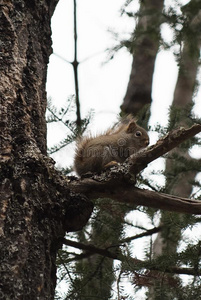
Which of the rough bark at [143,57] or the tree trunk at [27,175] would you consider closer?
the tree trunk at [27,175]

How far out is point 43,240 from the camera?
166 centimetres

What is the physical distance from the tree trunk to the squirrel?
86 centimetres

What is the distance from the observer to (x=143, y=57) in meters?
4.36

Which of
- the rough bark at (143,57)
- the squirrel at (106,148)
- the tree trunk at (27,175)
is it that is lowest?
the tree trunk at (27,175)

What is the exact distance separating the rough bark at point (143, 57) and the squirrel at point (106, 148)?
329mm

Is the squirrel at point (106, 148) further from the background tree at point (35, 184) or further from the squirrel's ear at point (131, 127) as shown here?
the background tree at point (35, 184)

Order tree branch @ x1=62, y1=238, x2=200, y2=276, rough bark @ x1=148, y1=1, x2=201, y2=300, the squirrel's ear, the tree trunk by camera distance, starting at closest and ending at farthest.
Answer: the tree trunk → tree branch @ x1=62, y1=238, x2=200, y2=276 → rough bark @ x1=148, y1=1, x2=201, y2=300 → the squirrel's ear

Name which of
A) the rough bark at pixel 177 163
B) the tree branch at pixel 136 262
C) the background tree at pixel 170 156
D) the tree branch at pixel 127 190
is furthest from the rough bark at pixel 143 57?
the tree branch at pixel 127 190

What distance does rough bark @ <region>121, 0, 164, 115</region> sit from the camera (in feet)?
11.7

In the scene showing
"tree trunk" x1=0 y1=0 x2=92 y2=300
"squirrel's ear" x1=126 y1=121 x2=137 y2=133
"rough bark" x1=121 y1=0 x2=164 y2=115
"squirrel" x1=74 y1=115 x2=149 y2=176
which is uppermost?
"rough bark" x1=121 y1=0 x2=164 y2=115

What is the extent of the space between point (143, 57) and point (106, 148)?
61.1 inches

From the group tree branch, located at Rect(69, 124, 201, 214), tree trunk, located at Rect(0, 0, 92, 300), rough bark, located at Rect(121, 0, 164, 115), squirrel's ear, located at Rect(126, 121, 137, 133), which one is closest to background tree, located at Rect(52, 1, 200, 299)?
rough bark, located at Rect(121, 0, 164, 115)

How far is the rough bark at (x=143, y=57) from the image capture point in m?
3.57

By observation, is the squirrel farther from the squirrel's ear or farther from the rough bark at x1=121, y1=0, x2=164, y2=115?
the rough bark at x1=121, y1=0, x2=164, y2=115
